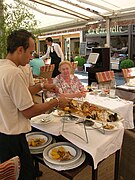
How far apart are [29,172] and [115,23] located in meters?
5.37

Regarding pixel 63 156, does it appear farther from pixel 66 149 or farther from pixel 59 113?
pixel 59 113

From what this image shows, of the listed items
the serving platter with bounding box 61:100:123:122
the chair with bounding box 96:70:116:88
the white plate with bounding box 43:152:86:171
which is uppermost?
the chair with bounding box 96:70:116:88

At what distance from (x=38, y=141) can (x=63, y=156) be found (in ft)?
1.05

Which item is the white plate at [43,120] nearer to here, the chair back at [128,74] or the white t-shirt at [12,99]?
the white t-shirt at [12,99]

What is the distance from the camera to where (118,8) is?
5172 millimetres

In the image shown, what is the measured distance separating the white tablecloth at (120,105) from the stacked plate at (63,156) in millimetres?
1065

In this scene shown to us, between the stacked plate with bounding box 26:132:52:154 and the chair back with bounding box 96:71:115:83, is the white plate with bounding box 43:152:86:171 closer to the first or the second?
the stacked plate with bounding box 26:132:52:154

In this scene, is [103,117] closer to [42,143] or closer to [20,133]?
[42,143]

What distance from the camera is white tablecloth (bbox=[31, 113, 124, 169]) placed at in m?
1.42

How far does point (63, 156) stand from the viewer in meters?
1.38

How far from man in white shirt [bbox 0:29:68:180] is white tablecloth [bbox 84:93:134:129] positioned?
1207 mm

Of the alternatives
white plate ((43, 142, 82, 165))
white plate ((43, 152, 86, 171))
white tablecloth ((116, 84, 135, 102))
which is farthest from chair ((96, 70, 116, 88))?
white plate ((43, 152, 86, 171))

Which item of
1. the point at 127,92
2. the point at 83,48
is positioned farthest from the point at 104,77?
the point at 83,48

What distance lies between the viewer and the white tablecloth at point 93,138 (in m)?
1.42
